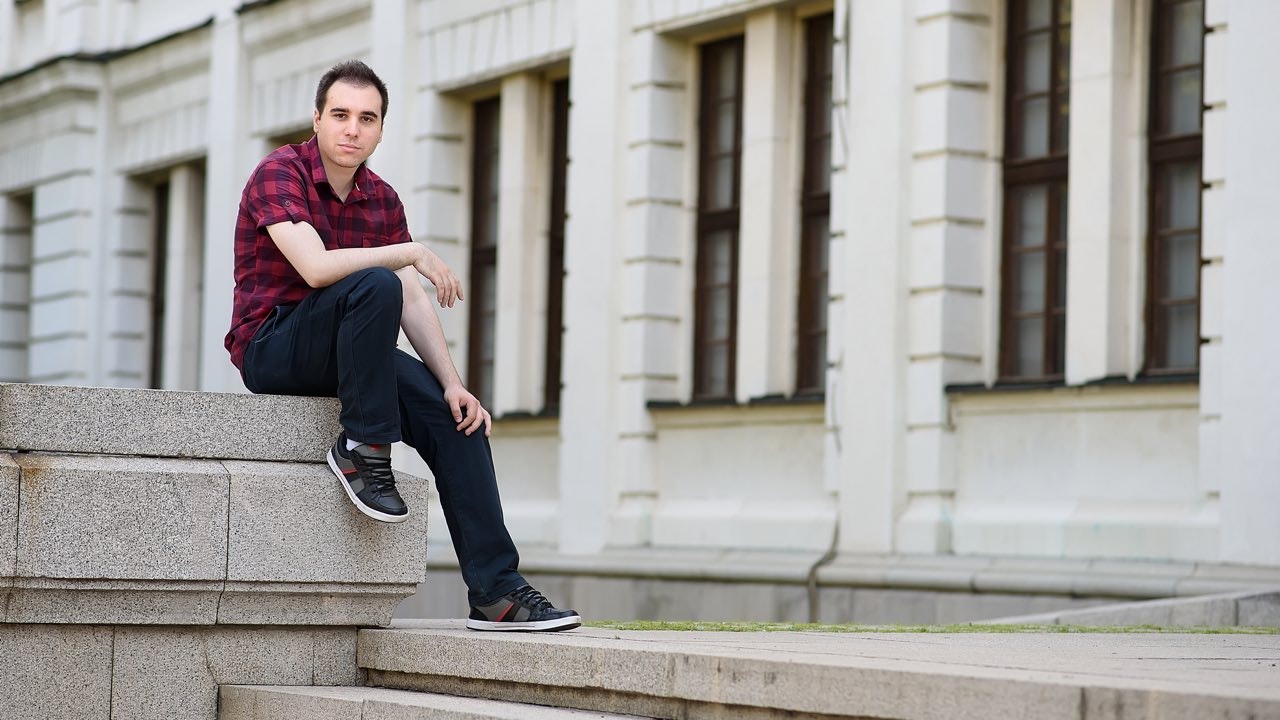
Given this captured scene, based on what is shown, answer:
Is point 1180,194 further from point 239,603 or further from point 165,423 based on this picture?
point 165,423

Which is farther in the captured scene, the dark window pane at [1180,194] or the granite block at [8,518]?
the dark window pane at [1180,194]

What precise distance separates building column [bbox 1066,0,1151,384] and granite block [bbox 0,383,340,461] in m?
7.36

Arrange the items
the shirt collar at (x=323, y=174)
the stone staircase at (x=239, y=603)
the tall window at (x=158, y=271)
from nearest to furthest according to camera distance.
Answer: the stone staircase at (x=239, y=603)
the shirt collar at (x=323, y=174)
the tall window at (x=158, y=271)

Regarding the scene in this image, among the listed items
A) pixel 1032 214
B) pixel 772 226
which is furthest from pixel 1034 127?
pixel 772 226

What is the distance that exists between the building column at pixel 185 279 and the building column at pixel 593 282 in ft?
25.1

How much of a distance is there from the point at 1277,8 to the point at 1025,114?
8.37ft

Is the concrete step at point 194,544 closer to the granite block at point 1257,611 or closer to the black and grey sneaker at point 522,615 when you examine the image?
the black and grey sneaker at point 522,615

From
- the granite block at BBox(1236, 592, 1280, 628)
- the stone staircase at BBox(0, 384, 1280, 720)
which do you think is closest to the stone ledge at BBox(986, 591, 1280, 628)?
the granite block at BBox(1236, 592, 1280, 628)

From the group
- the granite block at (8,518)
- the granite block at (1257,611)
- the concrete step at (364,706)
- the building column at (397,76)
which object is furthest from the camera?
the building column at (397,76)

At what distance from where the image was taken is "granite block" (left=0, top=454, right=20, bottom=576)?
6.51 m

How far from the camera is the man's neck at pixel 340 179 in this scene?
729 cm

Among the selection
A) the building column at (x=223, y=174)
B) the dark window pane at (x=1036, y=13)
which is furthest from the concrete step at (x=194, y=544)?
the building column at (x=223, y=174)

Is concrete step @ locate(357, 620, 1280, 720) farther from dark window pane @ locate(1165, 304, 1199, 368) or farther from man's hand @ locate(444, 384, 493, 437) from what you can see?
dark window pane @ locate(1165, 304, 1199, 368)

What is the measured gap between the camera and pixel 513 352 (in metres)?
18.9
